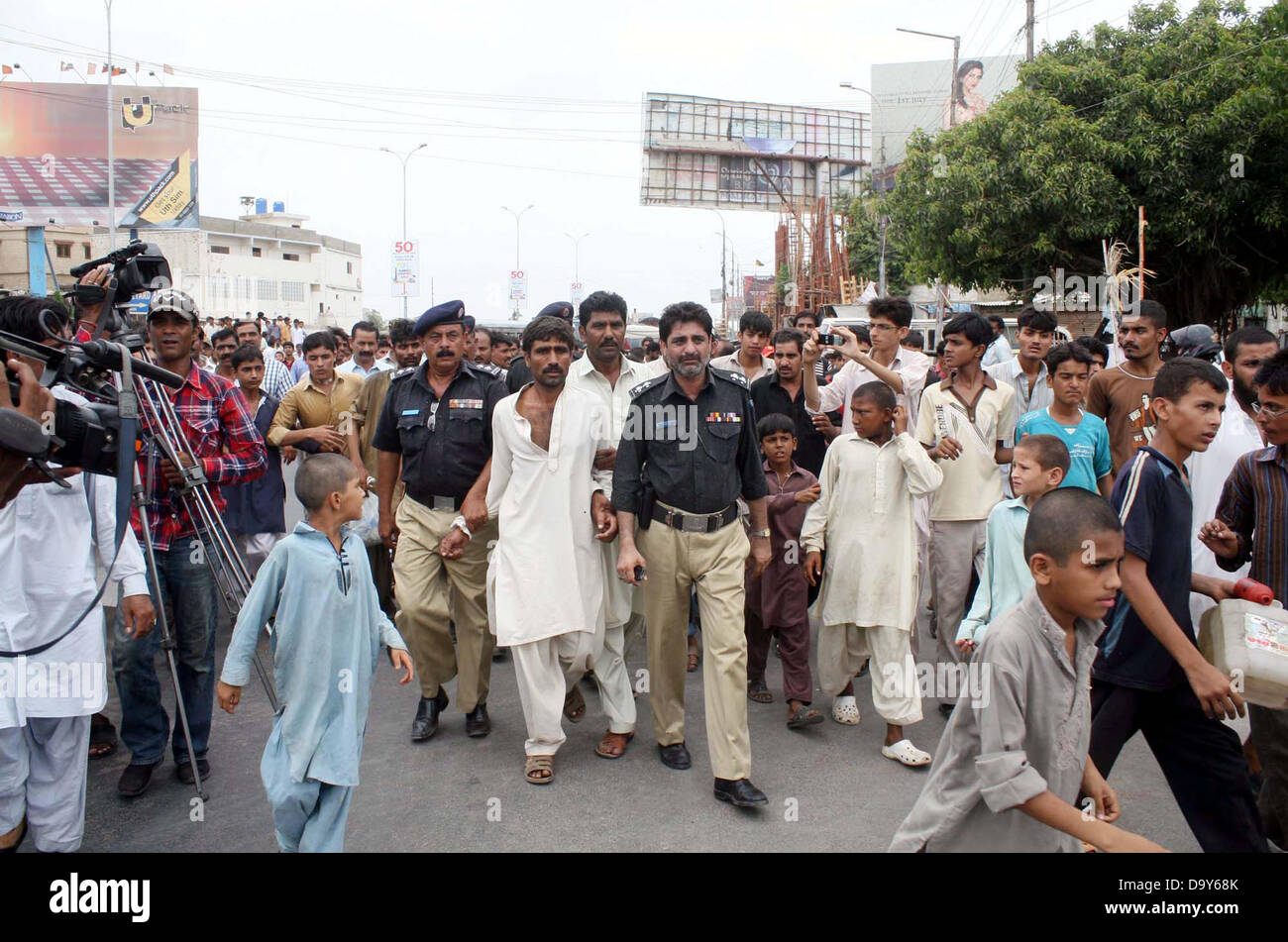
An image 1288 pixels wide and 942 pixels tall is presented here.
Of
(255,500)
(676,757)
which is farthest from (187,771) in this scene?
(255,500)

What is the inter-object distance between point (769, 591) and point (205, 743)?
9.42 ft

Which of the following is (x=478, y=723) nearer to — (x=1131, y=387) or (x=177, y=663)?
(x=177, y=663)

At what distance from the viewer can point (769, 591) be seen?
535cm

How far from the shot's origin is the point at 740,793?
4066 millimetres

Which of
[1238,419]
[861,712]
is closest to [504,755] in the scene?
[861,712]

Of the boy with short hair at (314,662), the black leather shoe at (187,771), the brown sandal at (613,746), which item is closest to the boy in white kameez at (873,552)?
the brown sandal at (613,746)

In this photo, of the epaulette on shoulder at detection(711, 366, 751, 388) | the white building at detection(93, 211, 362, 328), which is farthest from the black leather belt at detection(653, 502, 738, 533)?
the white building at detection(93, 211, 362, 328)

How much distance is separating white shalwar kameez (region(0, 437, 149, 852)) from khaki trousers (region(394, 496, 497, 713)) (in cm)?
160

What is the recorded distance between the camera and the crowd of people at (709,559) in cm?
283

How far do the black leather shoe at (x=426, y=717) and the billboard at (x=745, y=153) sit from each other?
45.3 meters

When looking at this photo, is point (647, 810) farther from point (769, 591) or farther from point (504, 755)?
point (769, 591)

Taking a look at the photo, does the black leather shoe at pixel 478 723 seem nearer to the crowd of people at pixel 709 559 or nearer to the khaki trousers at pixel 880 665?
the crowd of people at pixel 709 559

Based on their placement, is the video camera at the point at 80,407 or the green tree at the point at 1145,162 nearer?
the video camera at the point at 80,407

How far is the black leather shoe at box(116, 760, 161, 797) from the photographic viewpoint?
13.8ft
